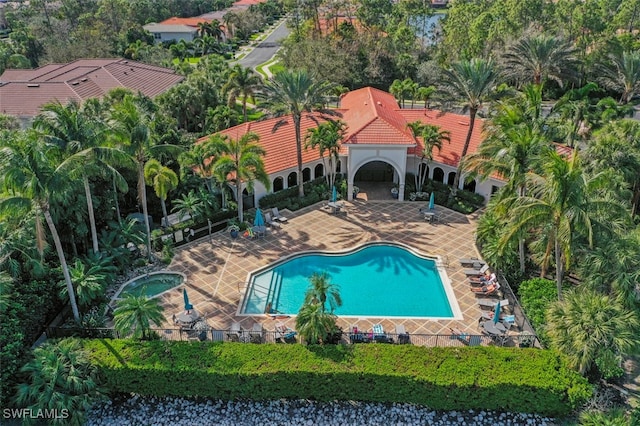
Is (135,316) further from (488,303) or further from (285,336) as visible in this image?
(488,303)

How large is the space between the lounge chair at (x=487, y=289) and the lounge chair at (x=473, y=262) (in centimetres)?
192

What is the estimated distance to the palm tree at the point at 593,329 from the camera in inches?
687

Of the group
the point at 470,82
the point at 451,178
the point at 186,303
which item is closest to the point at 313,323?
the point at 186,303

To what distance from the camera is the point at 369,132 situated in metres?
34.7

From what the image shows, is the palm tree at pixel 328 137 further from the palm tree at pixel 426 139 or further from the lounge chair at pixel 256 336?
the lounge chair at pixel 256 336

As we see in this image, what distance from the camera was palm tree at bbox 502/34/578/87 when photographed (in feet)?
144

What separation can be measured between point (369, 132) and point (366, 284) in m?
12.9

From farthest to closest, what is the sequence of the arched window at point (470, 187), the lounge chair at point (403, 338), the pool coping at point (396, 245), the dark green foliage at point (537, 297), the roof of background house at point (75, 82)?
the roof of background house at point (75, 82)
the arched window at point (470, 187)
the pool coping at point (396, 245)
the dark green foliage at point (537, 297)
the lounge chair at point (403, 338)

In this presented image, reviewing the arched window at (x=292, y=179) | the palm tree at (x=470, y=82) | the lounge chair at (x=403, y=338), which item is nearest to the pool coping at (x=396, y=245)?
the lounge chair at (x=403, y=338)

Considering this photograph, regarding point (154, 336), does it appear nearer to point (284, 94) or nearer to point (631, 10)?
point (284, 94)

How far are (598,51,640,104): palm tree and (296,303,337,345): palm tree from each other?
48109 millimetres

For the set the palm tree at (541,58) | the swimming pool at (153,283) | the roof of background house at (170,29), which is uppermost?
the roof of background house at (170,29)

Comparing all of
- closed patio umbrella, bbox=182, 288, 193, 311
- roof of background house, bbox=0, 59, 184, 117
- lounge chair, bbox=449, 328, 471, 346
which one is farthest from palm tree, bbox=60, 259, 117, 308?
roof of background house, bbox=0, 59, 184, 117

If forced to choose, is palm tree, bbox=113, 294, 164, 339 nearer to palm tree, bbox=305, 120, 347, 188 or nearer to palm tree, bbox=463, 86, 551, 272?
palm tree, bbox=305, 120, 347, 188
